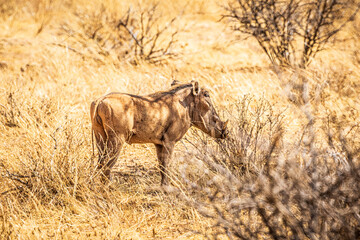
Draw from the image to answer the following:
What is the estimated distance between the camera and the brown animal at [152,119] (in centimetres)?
419

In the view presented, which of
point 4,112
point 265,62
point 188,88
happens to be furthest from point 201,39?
point 188,88

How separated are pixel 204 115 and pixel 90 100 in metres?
3.23

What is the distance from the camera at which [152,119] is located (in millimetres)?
4418

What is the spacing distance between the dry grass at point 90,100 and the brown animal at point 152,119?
0.73 ft

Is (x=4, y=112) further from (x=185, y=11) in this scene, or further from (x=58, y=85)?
(x=185, y=11)

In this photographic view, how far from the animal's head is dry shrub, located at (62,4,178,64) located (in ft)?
15.9

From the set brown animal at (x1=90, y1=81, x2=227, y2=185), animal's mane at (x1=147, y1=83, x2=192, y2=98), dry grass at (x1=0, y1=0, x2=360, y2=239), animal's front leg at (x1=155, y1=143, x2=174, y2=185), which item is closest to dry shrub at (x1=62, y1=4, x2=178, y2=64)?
dry grass at (x1=0, y1=0, x2=360, y2=239)

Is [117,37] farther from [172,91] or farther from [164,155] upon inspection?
[164,155]

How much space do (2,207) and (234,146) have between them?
2.49m

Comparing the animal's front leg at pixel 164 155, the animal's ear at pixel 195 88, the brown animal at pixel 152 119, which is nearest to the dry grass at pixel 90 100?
the animal's front leg at pixel 164 155

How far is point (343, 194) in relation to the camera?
10.3 feet

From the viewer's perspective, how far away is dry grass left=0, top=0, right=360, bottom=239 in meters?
4.09

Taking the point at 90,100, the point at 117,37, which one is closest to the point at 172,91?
the point at 90,100

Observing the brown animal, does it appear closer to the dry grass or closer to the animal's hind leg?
the animal's hind leg
